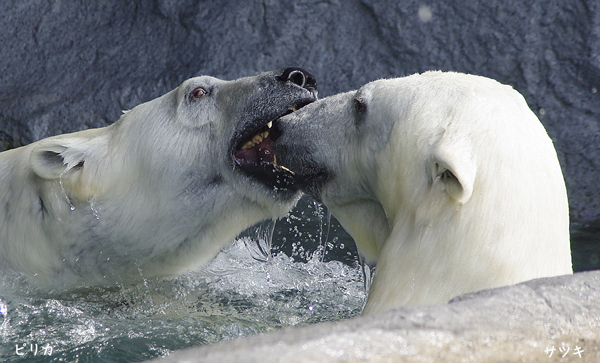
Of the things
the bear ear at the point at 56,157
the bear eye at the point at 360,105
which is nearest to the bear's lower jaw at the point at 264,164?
the bear eye at the point at 360,105

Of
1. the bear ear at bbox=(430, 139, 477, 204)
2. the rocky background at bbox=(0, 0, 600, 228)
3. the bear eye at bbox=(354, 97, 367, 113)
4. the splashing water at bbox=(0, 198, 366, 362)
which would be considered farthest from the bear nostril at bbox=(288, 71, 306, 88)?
the rocky background at bbox=(0, 0, 600, 228)

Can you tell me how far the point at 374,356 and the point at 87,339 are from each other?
1.65 meters

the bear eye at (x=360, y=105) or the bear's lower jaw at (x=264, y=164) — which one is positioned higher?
the bear eye at (x=360, y=105)

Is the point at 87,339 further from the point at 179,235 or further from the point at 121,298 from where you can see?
the point at 179,235

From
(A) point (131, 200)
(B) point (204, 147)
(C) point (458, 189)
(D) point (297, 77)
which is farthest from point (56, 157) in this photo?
(C) point (458, 189)

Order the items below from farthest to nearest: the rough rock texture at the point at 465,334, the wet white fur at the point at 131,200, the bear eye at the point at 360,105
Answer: the wet white fur at the point at 131,200 < the bear eye at the point at 360,105 < the rough rock texture at the point at 465,334

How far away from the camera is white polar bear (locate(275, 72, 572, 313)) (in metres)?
1.68

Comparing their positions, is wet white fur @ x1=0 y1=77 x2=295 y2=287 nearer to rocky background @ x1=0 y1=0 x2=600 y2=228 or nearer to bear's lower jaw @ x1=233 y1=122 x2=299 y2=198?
bear's lower jaw @ x1=233 y1=122 x2=299 y2=198

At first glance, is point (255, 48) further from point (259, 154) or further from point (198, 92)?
point (259, 154)

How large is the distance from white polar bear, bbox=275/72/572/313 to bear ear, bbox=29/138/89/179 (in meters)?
1.17

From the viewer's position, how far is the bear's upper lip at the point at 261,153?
102 inches

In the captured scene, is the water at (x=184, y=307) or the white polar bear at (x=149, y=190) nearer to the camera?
the water at (x=184, y=307)

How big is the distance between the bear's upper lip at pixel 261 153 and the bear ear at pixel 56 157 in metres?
0.61

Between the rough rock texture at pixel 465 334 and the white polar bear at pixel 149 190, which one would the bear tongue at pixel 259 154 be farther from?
the rough rock texture at pixel 465 334
